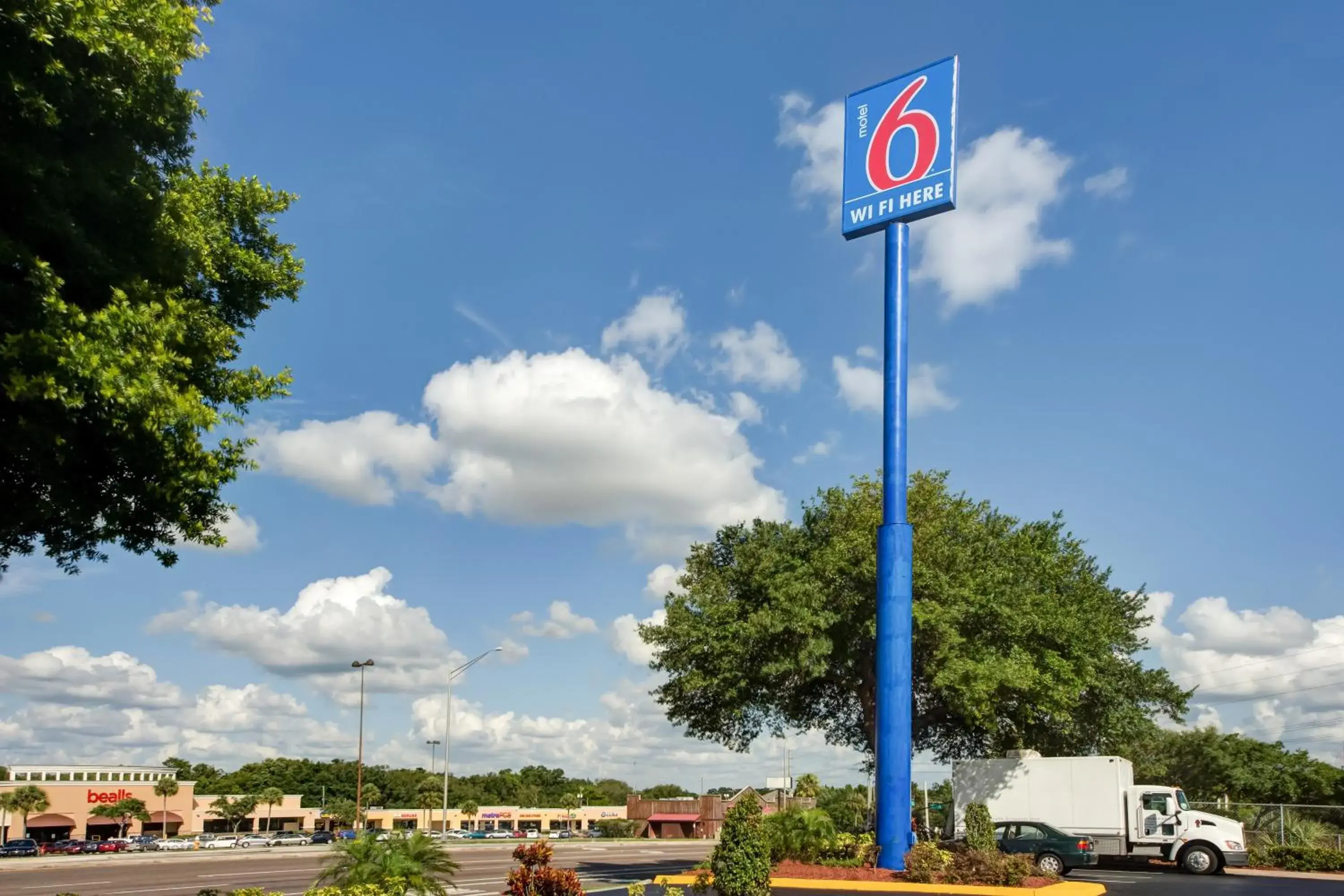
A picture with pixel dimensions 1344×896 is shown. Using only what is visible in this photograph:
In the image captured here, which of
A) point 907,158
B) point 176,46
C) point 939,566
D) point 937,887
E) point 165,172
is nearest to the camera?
point 176,46

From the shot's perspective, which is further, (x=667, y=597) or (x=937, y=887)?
(x=667, y=597)

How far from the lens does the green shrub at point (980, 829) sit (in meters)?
22.2

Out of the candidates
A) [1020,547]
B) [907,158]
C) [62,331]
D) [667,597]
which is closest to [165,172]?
[62,331]

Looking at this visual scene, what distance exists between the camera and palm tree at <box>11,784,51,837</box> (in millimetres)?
85250

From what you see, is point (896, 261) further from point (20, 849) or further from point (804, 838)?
point (20, 849)

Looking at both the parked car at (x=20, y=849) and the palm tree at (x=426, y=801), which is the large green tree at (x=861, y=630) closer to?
the parked car at (x=20, y=849)

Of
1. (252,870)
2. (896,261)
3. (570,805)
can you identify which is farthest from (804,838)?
(570,805)

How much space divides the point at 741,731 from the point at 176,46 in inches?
1131

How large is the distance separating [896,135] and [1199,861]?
22643 millimetres

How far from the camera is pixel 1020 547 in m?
40.1

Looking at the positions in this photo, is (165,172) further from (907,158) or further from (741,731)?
(741,731)

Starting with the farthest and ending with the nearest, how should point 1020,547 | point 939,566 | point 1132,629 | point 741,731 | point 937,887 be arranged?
1. point 1132,629
2. point 1020,547
3. point 741,731
4. point 939,566
5. point 937,887

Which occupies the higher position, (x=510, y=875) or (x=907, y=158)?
(x=907, y=158)

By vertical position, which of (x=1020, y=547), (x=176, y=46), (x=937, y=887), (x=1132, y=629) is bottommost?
(x=937, y=887)
